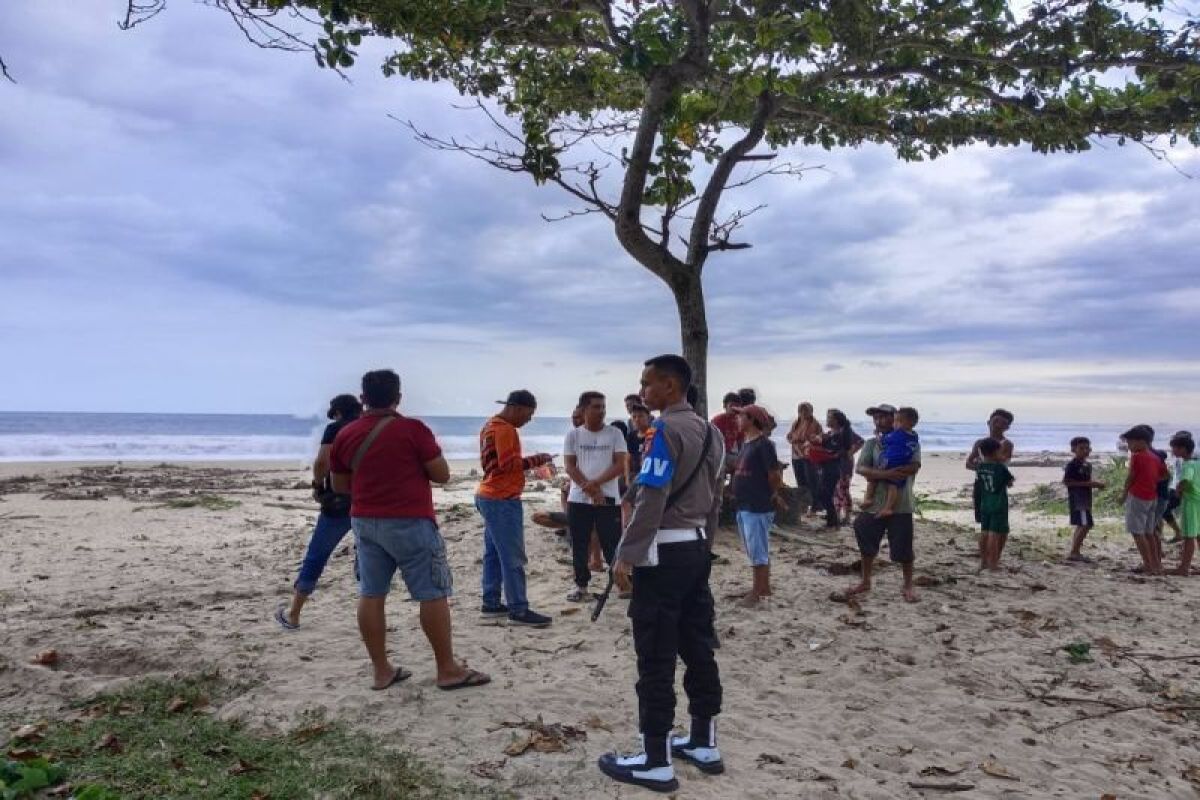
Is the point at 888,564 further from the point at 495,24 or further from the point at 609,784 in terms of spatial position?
the point at 495,24

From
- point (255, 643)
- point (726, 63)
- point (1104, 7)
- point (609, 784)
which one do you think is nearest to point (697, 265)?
point (726, 63)

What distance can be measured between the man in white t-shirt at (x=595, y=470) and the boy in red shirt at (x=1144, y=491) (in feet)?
21.7

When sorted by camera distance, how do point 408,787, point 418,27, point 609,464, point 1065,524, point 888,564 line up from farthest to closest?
point 1065,524
point 888,564
point 418,27
point 609,464
point 408,787

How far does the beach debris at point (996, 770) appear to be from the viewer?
4610 mm

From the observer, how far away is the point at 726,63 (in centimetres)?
909

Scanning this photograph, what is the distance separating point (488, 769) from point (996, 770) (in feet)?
9.09

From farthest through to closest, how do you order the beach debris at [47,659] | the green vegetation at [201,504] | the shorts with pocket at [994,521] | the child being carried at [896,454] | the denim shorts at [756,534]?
the green vegetation at [201,504]
the shorts with pocket at [994,521]
the child being carried at [896,454]
the denim shorts at [756,534]
the beach debris at [47,659]

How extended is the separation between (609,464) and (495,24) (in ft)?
16.0

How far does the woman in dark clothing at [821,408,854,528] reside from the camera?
12.4m

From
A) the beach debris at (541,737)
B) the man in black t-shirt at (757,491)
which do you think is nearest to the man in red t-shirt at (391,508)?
the beach debris at (541,737)

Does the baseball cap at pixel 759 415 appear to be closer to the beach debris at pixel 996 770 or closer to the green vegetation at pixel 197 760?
the beach debris at pixel 996 770

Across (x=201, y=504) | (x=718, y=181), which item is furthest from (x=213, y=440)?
(x=718, y=181)

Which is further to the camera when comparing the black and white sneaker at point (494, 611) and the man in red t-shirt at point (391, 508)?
the black and white sneaker at point (494, 611)

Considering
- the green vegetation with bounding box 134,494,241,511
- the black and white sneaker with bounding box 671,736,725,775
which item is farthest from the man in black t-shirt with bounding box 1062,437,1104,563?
the green vegetation with bounding box 134,494,241,511
